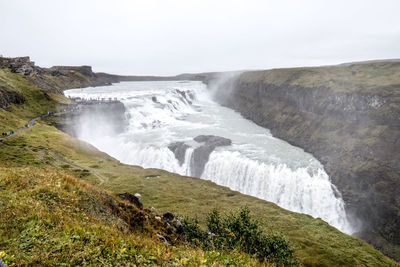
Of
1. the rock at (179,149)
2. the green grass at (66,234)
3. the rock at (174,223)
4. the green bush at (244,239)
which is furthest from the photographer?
the rock at (179,149)

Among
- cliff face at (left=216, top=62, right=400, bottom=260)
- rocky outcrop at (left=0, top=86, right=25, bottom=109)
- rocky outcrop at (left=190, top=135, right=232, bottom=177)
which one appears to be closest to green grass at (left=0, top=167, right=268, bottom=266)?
rocky outcrop at (left=190, top=135, right=232, bottom=177)

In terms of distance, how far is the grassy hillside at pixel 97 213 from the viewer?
6.60m

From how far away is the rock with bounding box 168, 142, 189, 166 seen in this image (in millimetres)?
49312

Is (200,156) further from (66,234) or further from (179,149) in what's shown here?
(66,234)

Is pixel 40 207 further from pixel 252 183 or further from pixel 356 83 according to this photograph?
pixel 356 83

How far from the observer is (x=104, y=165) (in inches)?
1468

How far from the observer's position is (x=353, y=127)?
175 feet

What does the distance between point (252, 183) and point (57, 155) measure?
110 ft

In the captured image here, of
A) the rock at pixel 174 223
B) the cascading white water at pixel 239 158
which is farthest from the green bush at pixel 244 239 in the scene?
the cascading white water at pixel 239 158

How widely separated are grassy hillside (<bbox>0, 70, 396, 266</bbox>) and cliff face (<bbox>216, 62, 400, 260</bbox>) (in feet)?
61.8

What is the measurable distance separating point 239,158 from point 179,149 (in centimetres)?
1384

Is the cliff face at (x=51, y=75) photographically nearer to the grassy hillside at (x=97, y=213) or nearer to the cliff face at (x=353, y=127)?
the grassy hillside at (x=97, y=213)

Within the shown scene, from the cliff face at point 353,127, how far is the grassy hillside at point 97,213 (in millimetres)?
18834

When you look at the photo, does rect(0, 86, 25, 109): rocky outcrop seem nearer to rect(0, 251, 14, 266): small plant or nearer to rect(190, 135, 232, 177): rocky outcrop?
rect(190, 135, 232, 177): rocky outcrop
